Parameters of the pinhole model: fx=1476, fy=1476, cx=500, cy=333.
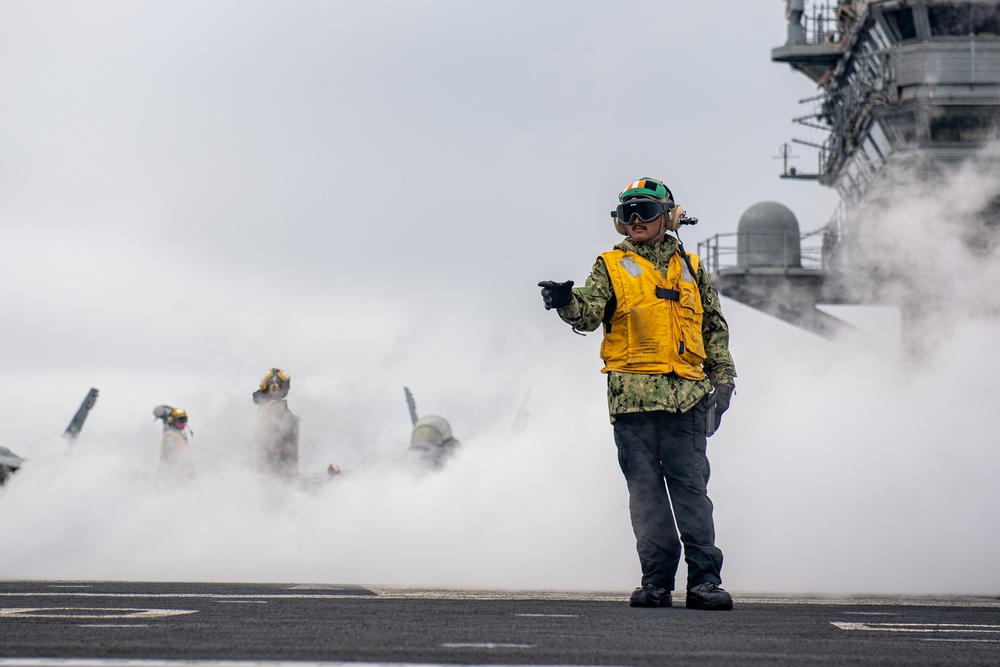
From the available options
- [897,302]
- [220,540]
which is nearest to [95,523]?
[220,540]

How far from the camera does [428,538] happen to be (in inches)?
601

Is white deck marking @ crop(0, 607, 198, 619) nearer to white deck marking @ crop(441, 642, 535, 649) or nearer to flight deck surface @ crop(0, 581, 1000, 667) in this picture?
flight deck surface @ crop(0, 581, 1000, 667)

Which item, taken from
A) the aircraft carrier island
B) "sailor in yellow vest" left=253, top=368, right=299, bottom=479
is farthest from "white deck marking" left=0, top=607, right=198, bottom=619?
the aircraft carrier island

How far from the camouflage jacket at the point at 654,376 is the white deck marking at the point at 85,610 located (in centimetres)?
232

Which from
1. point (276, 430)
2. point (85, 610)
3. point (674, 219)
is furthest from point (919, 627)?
point (276, 430)

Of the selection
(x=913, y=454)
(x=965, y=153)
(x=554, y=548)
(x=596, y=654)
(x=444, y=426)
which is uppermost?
(x=965, y=153)

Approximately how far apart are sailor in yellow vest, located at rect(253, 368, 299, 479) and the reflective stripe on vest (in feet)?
33.6

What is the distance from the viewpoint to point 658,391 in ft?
23.0

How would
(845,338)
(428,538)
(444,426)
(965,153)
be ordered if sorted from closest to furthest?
(428,538), (965,153), (845,338), (444,426)

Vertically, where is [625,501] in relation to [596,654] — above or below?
above

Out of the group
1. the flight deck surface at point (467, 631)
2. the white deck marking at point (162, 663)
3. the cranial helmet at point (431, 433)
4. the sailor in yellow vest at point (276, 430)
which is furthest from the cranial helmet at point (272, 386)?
the cranial helmet at point (431, 433)

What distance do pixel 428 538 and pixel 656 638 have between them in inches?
425

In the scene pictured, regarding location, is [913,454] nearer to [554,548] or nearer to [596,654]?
[554,548]

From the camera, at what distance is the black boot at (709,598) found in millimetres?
6590
